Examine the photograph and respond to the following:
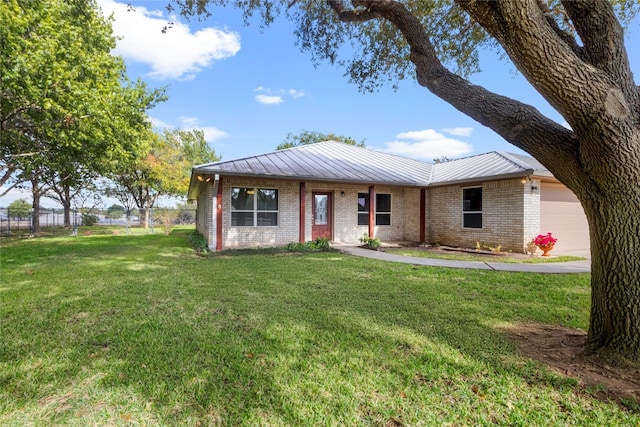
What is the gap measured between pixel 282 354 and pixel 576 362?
2816mm

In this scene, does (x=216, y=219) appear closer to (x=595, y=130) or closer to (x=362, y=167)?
(x=362, y=167)

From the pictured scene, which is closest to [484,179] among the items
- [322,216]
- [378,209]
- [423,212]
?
[423,212]

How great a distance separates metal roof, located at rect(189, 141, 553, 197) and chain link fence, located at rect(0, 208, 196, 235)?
11.9 metres

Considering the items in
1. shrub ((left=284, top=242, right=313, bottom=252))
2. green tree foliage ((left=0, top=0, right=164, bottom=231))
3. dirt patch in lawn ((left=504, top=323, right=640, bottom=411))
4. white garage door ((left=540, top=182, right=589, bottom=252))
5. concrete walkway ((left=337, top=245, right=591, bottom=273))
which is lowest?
dirt patch in lawn ((left=504, top=323, right=640, bottom=411))

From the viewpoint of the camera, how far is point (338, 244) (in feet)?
41.4

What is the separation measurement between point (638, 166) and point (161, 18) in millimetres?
8041

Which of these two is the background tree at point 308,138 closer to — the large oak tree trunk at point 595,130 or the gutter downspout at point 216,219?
the gutter downspout at point 216,219

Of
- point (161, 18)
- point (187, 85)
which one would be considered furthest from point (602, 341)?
point (187, 85)

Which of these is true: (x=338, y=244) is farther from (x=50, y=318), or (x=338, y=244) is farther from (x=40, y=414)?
(x=40, y=414)

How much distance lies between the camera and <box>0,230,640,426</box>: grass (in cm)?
226

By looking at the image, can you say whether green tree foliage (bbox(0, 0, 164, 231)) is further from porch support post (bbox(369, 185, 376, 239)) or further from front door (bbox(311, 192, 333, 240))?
porch support post (bbox(369, 185, 376, 239))

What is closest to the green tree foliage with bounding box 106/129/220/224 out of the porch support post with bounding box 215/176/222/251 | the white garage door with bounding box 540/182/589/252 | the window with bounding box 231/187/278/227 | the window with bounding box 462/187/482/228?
the window with bounding box 231/187/278/227

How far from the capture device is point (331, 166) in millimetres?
12781

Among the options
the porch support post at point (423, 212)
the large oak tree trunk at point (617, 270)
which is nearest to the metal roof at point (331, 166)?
the porch support post at point (423, 212)
